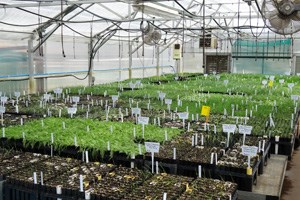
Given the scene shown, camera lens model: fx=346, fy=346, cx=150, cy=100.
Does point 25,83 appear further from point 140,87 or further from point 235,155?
point 235,155

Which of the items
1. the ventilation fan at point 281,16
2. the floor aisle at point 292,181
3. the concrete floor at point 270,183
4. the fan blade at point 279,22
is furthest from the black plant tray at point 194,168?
the fan blade at point 279,22

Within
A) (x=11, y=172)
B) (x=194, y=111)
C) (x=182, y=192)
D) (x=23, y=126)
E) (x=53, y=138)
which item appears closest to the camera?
(x=182, y=192)

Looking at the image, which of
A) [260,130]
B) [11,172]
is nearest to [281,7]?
[260,130]

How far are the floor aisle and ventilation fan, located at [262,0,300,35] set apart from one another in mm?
2390

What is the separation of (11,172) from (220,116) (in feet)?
15.0

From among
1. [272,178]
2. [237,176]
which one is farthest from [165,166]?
[272,178]

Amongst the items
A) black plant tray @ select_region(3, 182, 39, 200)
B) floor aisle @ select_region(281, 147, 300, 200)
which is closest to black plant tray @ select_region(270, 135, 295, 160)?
floor aisle @ select_region(281, 147, 300, 200)

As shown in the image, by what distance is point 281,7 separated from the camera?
17.6ft

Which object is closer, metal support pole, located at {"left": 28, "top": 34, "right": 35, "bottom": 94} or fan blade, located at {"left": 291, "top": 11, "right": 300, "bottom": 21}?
fan blade, located at {"left": 291, "top": 11, "right": 300, "bottom": 21}

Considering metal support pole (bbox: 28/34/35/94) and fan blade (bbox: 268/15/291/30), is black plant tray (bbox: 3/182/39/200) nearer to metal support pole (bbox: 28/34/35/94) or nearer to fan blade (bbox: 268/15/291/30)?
fan blade (bbox: 268/15/291/30)

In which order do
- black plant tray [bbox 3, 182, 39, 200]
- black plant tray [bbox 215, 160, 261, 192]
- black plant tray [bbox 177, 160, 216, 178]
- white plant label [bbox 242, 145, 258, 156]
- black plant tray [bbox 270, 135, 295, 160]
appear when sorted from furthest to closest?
black plant tray [bbox 270, 135, 295, 160] < black plant tray [bbox 177, 160, 216, 178] < black plant tray [bbox 215, 160, 261, 192] < white plant label [bbox 242, 145, 258, 156] < black plant tray [bbox 3, 182, 39, 200]

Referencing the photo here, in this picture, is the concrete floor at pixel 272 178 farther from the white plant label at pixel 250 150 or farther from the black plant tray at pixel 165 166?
the black plant tray at pixel 165 166

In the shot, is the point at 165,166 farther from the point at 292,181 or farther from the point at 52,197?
the point at 292,181

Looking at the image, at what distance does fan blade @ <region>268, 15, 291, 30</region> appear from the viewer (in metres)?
5.71
